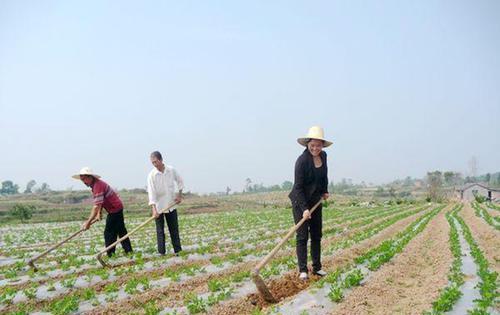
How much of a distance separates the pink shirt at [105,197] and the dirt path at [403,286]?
5088 millimetres

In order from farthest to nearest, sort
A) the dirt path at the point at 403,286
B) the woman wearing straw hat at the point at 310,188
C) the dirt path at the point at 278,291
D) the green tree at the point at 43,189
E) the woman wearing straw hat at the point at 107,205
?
the green tree at the point at 43,189 < the woman wearing straw hat at the point at 107,205 < the woman wearing straw hat at the point at 310,188 < the dirt path at the point at 278,291 < the dirt path at the point at 403,286

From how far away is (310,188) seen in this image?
19.3ft

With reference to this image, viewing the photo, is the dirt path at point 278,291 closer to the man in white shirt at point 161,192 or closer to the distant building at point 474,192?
the man in white shirt at point 161,192

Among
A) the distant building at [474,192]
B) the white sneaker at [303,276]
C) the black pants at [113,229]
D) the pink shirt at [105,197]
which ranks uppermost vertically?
the pink shirt at [105,197]

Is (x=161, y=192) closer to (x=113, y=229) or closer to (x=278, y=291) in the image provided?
(x=113, y=229)

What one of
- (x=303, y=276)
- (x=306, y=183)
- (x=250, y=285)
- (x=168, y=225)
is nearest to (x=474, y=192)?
(x=168, y=225)

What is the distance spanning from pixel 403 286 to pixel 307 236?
4.86 ft

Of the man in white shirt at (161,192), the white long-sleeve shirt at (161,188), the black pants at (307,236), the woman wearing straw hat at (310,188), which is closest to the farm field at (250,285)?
the black pants at (307,236)

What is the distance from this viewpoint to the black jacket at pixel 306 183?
5.67m

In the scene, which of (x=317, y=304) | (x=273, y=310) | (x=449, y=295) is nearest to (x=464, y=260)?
(x=449, y=295)

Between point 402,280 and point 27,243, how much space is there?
12.4 metres

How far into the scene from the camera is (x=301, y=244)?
5684 mm

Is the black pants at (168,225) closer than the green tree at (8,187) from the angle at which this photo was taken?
Yes

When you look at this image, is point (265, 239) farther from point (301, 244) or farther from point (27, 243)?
point (27, 243)
